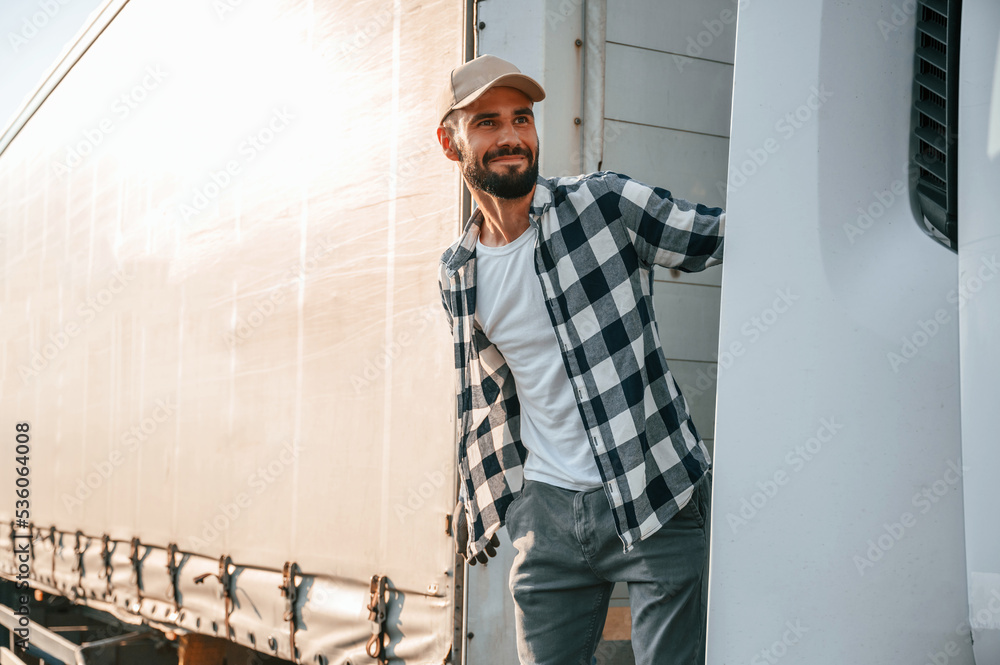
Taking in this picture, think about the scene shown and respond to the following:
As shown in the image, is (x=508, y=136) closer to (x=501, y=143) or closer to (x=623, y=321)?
(x=501, y=143)

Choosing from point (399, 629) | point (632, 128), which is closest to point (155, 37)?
point (632, 128)

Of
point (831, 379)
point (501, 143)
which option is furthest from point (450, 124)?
point (831, 379)

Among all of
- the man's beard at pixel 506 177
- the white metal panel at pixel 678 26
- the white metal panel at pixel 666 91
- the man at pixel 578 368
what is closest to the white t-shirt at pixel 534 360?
the man at pixel 578 368

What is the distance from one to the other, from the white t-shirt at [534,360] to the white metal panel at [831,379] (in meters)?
0.65

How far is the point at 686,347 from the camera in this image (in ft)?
8.46

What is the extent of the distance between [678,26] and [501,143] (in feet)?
3.47

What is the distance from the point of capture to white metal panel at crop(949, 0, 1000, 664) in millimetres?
1054

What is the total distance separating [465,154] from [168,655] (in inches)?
136

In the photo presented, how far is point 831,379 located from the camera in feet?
3.95

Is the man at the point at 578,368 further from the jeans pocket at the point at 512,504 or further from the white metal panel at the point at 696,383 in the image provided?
the white metal panel at the point at 696,383

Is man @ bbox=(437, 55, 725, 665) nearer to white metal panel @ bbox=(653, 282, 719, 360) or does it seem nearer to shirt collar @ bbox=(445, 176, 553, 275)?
shirt collar @ bbox=(445, 176, 553, 275)

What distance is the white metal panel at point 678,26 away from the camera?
2.54m

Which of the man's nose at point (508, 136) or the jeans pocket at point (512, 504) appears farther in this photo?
the jeans pocket at point (512, 504)

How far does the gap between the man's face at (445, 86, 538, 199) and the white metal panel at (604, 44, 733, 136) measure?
0.68 m
